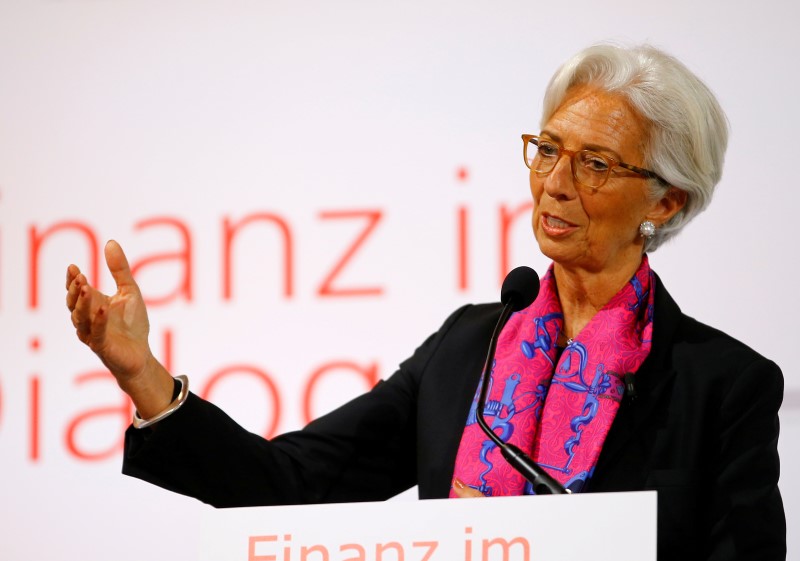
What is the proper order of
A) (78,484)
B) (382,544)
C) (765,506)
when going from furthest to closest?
1. (78,484)
2. (765,506)
3. (382,544)

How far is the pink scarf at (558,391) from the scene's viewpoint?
6.21ft

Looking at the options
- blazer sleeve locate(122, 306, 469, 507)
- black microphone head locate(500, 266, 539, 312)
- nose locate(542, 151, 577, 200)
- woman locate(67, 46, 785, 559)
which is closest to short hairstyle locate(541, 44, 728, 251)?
woman locate(67, 46, 785, 559)

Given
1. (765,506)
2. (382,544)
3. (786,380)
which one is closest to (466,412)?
(765,506)

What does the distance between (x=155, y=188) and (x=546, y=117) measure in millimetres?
1336

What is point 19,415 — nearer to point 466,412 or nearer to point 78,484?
point 78,484

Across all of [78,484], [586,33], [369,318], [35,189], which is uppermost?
[586,33]

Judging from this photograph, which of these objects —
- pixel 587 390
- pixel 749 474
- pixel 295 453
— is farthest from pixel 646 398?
pixel 295 453

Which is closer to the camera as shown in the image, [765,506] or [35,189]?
[765,506]

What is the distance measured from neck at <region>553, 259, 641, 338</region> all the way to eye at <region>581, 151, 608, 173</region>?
0.20 m

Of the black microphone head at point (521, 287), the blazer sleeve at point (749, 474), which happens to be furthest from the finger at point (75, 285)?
the blazer sleeve at point (749, 474)

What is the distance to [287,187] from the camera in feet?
9.69

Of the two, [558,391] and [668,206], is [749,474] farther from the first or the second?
[668,206]

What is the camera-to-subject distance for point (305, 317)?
292 cm

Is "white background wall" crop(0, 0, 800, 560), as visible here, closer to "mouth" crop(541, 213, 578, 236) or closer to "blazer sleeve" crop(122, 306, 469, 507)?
"blazer sleeve" crop(122, 306, 469, 507)
